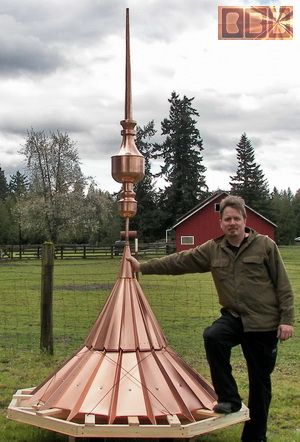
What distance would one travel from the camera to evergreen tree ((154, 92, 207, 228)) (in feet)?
178

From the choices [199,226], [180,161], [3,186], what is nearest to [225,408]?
[199,226]

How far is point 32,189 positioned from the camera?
1858 inches

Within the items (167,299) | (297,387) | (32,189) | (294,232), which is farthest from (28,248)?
(294,232)

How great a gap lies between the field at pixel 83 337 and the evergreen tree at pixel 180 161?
35.3 meters

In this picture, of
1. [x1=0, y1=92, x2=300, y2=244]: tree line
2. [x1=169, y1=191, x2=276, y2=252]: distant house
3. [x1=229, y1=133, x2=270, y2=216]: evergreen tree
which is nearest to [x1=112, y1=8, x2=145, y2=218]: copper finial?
[x1=0, y1=92, x2=300, y2=244]: tree line

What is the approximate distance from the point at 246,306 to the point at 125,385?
1.05 metres

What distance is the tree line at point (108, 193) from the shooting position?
46.1 m

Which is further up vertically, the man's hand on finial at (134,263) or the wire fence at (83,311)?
the man's hand on finial at (134,263)

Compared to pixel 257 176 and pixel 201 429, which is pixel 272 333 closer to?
pixel 201 429

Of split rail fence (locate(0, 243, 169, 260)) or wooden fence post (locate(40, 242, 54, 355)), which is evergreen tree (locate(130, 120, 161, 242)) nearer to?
split rail fence (locate(0, 243, 169, 260))

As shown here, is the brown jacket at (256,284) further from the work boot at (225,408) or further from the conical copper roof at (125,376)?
the conical copper roof at (125,376)

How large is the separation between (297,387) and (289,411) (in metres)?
0.96

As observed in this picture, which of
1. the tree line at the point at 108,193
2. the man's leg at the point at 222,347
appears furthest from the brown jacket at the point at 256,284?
the tree line at the point at 108,193

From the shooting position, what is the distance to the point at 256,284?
4.21 metres
